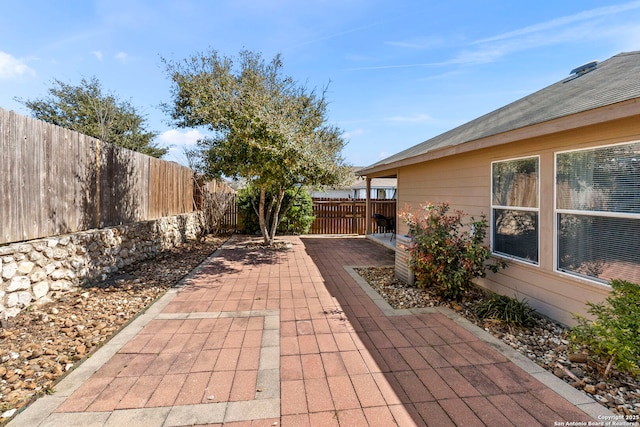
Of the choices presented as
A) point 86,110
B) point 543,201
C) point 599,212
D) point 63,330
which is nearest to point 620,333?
point 599,212

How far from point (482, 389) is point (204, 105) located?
285 inches

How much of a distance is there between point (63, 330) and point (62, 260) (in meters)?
1.51

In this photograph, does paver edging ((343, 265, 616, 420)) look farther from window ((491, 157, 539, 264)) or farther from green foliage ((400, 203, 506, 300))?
window ((491, 157, 539, 264))

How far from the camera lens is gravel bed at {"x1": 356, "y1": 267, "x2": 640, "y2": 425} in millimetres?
2336

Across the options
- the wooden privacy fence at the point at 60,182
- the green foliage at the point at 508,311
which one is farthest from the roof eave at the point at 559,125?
the wooden privacy fence at the point at 60,182

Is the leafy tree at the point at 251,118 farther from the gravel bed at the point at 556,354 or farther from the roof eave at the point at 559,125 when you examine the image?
the gravel bed at the point at 556,354

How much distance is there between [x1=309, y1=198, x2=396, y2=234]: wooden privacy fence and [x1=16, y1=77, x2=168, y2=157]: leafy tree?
13327 mm

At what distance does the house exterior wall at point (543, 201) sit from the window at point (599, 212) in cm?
10

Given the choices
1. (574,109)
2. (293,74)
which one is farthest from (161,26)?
(574,109)

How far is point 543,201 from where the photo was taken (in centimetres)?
385

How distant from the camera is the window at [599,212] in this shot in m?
2.95

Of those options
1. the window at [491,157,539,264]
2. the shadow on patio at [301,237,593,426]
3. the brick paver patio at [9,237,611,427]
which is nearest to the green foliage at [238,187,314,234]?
the brick paver patio at [9,237,611,427]

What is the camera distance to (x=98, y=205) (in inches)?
218

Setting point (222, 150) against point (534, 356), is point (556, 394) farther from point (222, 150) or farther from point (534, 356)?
point (222, 150)
